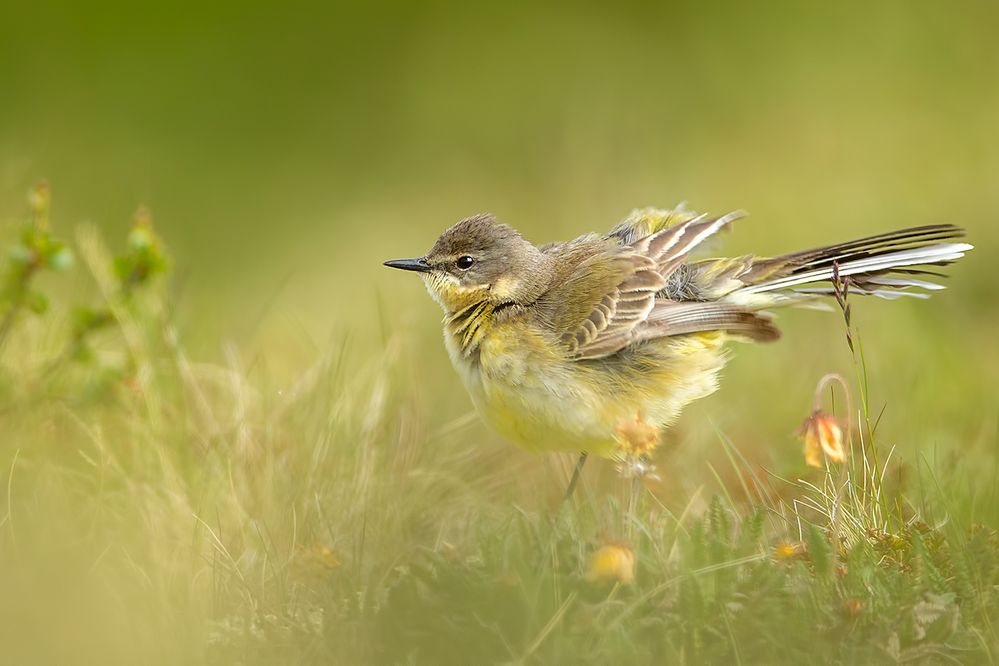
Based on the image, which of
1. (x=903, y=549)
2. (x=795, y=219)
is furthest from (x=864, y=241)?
(x=795, y=219)

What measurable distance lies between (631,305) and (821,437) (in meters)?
1.51

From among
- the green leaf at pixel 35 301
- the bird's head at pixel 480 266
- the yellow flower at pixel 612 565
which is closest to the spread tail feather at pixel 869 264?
the bird's head at pixel 480 266

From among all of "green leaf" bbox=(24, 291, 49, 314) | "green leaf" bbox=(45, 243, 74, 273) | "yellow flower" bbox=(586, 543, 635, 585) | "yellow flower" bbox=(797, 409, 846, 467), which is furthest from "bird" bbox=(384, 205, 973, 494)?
"green leaf" bbox=(24, 291, 49, 314)

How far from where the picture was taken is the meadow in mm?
4203

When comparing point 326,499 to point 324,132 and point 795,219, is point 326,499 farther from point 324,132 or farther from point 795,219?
point 324,132

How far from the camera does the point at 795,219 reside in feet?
35.0

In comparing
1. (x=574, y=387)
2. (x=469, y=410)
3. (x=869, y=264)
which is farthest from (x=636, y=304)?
(x=469, y=410)

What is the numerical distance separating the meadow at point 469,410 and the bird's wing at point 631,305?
0.71 metres

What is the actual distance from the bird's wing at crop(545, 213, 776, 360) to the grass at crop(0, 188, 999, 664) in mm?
742

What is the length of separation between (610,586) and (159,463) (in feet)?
7.40

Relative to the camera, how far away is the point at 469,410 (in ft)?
22.5

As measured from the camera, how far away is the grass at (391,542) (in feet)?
13.5

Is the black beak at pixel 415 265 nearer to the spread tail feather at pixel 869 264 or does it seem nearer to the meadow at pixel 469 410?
the meadow at pixel 469 410

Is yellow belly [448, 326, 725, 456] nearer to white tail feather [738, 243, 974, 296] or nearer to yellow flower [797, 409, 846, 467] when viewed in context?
white tail feather [738, 243, 974, 296]
